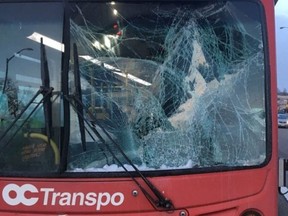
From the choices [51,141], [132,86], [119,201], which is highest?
[132,86]

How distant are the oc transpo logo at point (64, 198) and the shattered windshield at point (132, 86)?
0.13 m

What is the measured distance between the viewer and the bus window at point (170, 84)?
2.89 metres

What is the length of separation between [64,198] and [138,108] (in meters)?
0.68

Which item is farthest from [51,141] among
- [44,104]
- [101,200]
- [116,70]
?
[116,70]

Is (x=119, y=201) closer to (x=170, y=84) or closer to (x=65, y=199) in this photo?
(x=65, y=199)

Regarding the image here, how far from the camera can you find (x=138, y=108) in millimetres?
2916

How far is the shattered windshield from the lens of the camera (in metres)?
2.87

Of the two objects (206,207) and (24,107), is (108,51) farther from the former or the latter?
(206,207)

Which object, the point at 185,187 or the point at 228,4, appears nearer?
the point at 185,187

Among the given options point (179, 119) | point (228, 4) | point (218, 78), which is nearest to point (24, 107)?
point (179, 119)

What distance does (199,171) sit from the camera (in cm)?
285

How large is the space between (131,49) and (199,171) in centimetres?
84

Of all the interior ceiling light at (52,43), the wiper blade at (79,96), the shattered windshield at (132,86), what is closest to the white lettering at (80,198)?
the shattered windshield at (132,86)

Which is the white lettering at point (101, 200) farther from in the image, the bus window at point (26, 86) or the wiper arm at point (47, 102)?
the wiper arm at point (47, 102)
